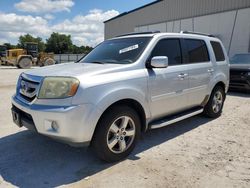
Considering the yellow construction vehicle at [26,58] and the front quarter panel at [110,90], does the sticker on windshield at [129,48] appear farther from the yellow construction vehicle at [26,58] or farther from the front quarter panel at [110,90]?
the yellow construction vehicle at [26,58]

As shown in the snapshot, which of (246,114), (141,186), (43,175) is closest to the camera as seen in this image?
(141,186)

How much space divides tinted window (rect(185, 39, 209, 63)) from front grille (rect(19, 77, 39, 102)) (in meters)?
2.92

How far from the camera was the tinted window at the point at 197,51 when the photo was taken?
5.16 meters

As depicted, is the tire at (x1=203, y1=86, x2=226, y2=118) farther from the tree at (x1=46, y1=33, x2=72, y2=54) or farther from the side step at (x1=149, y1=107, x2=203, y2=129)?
the tree at (x1=46, y1=33, x2=72, y2=54)

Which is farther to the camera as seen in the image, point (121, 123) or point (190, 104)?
point (190, 104)

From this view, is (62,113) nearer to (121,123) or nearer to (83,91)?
(83,91)

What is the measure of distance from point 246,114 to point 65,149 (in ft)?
15.3

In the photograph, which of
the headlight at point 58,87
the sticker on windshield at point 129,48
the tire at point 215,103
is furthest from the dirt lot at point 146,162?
the sticker on windshield at point 129,48

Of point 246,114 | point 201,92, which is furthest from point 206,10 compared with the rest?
point 201,92

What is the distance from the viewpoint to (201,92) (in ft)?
17.6

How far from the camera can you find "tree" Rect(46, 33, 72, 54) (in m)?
84.6

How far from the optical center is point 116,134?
3.74 meters

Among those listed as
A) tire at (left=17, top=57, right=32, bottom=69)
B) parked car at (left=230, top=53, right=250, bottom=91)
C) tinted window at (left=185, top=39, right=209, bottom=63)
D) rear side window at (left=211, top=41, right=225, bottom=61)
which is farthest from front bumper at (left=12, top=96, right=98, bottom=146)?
tire at (left=17, top=57, right=32, bottom=69)

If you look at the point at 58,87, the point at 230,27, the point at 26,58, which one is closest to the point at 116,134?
the point at 58,87
